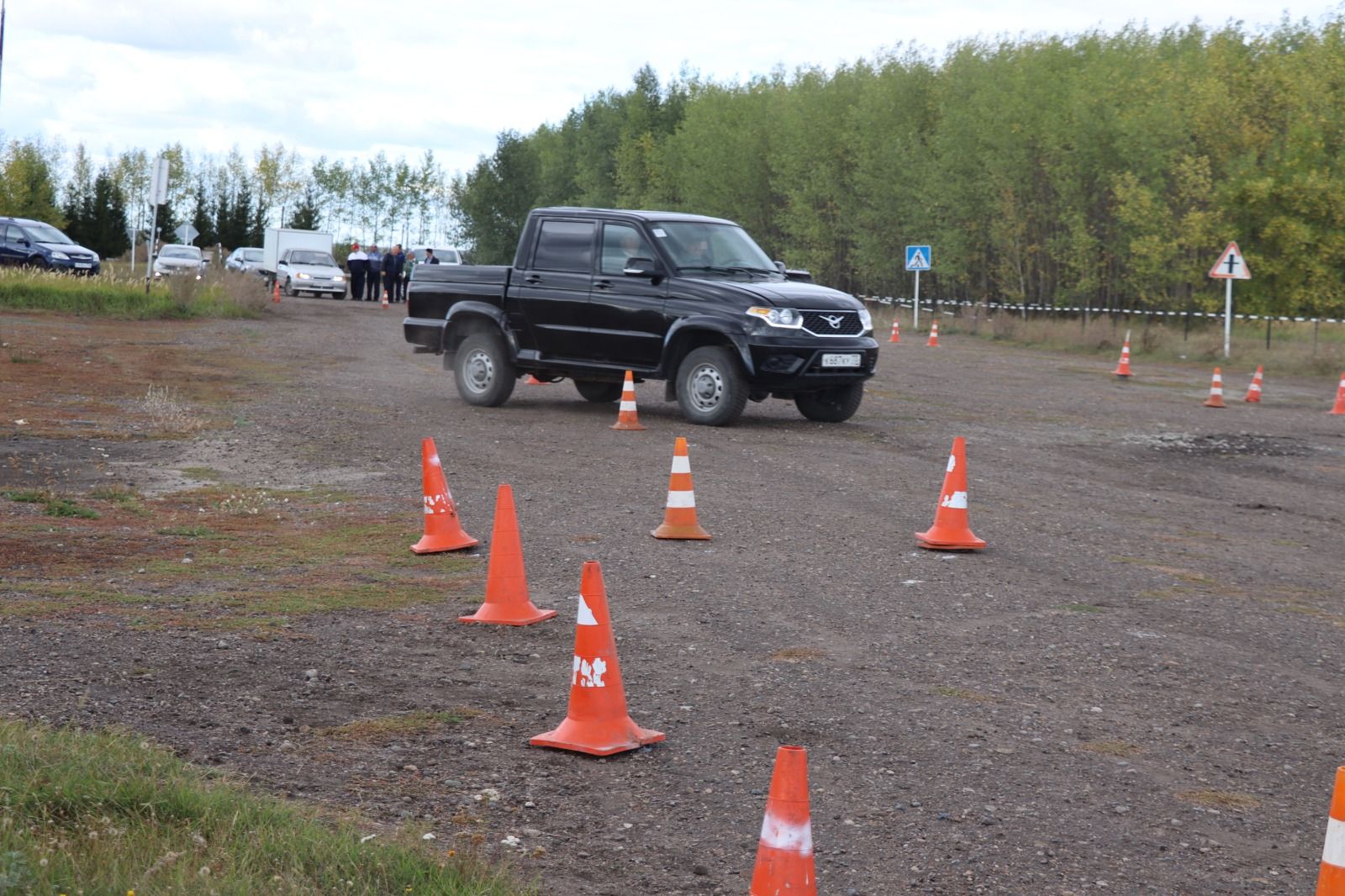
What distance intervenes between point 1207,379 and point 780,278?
14.5 m

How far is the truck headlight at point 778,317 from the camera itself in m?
15.0

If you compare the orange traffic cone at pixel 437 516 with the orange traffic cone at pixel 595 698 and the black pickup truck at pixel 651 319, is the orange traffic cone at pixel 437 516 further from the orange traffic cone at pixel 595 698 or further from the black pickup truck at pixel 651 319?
the black pickup truck at pixel 651 319

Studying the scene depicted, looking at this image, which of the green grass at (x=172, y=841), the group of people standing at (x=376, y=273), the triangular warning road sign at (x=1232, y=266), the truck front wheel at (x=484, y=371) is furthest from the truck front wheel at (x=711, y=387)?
A: the group of people standing at (x=376, y=273)

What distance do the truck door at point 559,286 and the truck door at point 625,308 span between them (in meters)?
0.15

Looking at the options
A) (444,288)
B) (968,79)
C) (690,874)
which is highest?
(968,79)

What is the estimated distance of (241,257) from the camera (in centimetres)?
6469

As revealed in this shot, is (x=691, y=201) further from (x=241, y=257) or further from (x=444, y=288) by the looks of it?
(x=444, y=288)

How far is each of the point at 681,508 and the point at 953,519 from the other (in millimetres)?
1721

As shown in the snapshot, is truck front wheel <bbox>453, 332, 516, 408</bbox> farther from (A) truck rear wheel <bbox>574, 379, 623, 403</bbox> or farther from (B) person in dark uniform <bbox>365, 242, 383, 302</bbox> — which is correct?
(B) person in dark uniform <bbox>365, 242, 383, 302</bbox>

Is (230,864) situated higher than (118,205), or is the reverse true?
(118,205)

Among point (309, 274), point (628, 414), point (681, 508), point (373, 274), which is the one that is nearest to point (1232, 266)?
point (628, 414)

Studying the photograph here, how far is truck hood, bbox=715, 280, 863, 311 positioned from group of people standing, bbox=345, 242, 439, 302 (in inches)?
1396

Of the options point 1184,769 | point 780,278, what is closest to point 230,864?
point 1184,769

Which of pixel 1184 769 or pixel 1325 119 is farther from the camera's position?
pixel 1325 119
